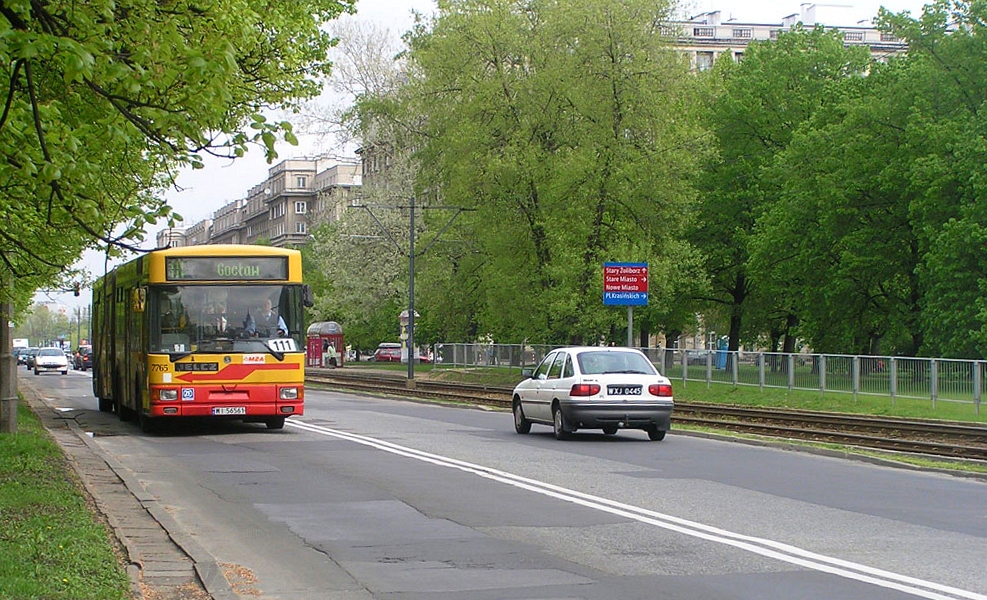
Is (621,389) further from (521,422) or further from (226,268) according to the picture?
(226,268)

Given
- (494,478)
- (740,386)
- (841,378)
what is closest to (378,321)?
(740,386)

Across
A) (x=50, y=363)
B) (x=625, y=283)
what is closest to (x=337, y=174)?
(x=50, y=363)

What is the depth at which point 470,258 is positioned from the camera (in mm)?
54500

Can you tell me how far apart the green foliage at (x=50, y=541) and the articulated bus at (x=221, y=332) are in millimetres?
6708

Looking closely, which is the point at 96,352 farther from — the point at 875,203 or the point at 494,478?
the point at 875,203

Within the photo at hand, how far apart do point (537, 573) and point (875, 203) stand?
42171mm

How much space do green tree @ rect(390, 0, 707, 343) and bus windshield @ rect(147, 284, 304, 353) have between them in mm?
22448

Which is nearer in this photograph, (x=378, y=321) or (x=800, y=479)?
(x=800, y=479)

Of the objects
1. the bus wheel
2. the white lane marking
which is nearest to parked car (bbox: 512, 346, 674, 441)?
the white lane marking

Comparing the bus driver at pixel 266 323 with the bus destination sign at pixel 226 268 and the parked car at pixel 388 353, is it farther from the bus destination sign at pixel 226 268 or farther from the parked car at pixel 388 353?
the parked car at pixel 388 353

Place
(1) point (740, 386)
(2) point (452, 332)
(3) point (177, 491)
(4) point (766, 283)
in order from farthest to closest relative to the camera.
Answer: (2) point (452, 332)
(4) point (766, 283)
(1) point (740, 386)
(3) point (177, 491)

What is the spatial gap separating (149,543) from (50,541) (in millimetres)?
874

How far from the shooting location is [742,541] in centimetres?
1050

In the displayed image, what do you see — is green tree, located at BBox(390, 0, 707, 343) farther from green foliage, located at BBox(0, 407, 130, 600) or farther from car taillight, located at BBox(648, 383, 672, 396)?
green foliage, located at BBox(0, 407, 130, 600)
